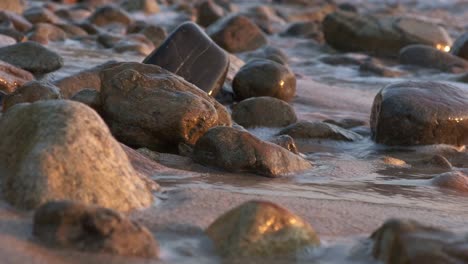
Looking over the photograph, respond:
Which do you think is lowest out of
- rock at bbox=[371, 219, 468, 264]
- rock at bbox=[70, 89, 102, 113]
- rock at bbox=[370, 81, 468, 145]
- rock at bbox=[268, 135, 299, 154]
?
rock at bbox=[70, 89, 102, 113]

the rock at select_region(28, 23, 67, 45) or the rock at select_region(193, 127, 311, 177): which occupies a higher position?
the rock at select_region(193, 127, 311, 177)

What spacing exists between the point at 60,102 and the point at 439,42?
310 inches

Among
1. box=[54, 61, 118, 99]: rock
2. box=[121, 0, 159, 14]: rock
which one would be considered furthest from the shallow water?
box=[121, 0, 159, 14]: rock

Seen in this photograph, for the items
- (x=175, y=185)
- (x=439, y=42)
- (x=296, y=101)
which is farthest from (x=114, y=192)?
(x=439, y=42)

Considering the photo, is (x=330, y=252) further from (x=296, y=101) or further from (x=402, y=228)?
(x=296, y=101)

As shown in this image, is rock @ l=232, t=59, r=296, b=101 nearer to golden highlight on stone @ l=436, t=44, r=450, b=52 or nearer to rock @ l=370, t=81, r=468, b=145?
rock @ l=370, t=81, r=468, b=145

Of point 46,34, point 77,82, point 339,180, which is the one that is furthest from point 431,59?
point 339,180

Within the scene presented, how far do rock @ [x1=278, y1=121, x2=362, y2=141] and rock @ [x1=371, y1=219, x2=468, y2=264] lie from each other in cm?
229

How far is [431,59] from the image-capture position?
28.1ft

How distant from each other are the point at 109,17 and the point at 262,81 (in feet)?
18.7

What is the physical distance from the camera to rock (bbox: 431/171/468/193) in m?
3.40

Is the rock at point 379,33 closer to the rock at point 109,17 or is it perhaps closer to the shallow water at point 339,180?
the rock at point 109,17

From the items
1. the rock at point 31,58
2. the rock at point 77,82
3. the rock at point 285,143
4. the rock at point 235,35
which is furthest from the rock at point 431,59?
the rock at point 285,143

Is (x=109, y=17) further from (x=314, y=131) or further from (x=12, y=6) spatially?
(x=314, y=131)
